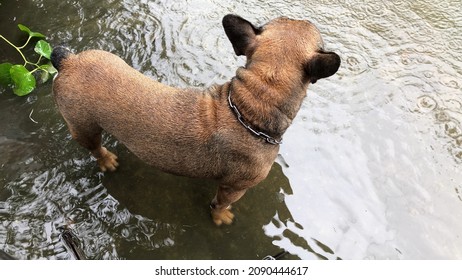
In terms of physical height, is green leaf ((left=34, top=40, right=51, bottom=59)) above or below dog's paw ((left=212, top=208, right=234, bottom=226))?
above

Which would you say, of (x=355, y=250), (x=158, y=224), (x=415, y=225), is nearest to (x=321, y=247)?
(x=355, y=250)

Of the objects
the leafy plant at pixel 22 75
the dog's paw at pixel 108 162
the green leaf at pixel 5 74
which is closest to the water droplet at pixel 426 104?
the dog's paw at pixel 108 162

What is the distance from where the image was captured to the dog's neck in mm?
3002

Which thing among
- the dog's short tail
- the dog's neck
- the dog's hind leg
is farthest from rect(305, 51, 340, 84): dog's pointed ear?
the dog's short tail

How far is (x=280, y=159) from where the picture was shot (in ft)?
14.5

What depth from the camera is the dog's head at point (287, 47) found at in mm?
2916

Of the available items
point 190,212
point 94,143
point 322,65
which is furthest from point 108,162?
point 322,65

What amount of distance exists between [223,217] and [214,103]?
1309mm

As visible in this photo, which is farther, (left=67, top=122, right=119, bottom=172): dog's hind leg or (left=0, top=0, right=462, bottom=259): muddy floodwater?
(left=0, top=0, right=462, bottom=259): muddy floodwater

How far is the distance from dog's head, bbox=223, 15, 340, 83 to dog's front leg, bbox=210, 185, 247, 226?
3.93 ft

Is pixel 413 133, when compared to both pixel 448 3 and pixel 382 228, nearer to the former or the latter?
pixel 382 228

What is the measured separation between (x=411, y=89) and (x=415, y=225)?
A: 1855mm

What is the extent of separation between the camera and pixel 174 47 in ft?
17.4

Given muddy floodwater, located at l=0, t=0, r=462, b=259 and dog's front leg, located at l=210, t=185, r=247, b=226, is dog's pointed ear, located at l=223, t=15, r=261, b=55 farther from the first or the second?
muddy floodwater, located at l=0, t=0, r=462, b=259
